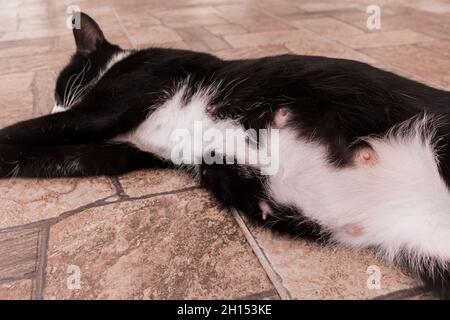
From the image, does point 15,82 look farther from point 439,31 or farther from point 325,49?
point 439,31

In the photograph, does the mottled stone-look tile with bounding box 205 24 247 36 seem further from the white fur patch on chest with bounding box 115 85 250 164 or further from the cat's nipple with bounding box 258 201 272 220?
the cat's nipple with bounding box 258 201 272 220

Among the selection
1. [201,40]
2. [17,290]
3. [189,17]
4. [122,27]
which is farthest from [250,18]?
[17,290]

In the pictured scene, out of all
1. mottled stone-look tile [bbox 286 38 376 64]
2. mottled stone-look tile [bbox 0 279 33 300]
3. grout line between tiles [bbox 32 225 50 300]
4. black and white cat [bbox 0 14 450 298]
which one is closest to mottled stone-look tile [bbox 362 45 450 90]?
mottled stone-look tile [bbox 286 38 376 64]

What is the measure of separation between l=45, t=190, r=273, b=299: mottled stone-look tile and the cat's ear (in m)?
1.26

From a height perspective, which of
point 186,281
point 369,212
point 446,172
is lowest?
point 186,281

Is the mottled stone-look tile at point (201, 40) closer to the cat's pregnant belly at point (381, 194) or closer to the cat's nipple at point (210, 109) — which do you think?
the cat's nipple at point (210, 109)

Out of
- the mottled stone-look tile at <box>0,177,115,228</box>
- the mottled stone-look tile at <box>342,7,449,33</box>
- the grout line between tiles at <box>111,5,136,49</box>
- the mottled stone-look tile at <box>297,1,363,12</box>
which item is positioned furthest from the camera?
the mottled stone-look tile at <box>297,1,363,12</box>

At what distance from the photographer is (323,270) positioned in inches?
51.1

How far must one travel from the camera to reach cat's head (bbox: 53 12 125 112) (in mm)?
2299

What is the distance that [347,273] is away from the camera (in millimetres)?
1280

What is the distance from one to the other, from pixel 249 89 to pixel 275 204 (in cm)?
53

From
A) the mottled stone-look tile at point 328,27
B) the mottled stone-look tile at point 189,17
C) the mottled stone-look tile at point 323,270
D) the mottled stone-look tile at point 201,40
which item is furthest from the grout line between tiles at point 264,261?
the mottled stone-look tile at point 189,17
